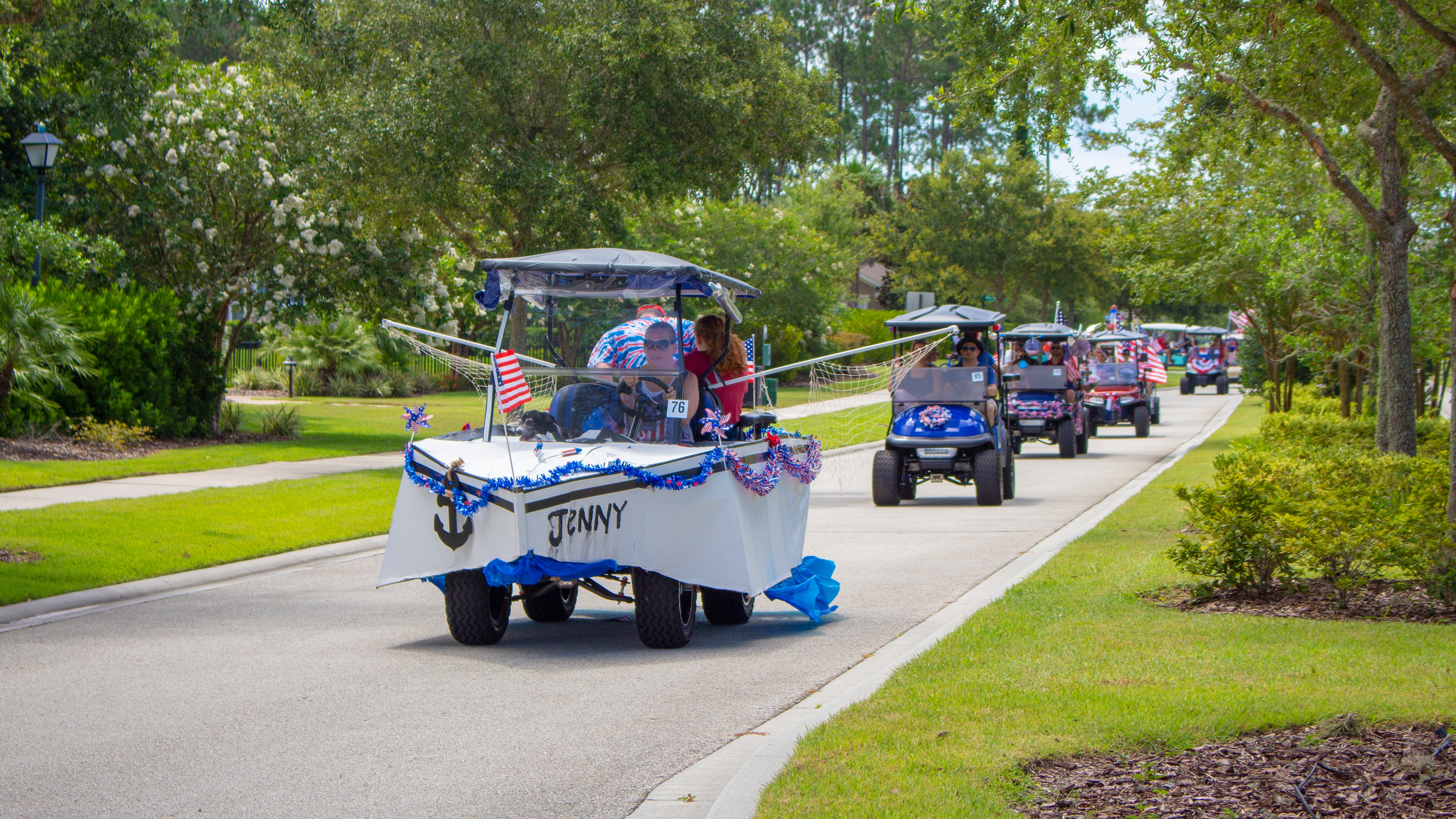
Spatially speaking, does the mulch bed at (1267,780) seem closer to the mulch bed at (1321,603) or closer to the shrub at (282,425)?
the mulch bed at (1321,603)

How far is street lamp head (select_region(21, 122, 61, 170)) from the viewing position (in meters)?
18.2

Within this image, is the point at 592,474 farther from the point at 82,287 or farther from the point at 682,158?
the point at 82,287

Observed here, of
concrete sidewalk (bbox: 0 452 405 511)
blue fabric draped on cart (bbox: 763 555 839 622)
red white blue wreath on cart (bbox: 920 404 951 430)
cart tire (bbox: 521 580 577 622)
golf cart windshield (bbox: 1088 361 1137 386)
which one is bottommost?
cart tire (bbox: 521 580 577 622)

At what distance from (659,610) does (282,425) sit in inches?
688

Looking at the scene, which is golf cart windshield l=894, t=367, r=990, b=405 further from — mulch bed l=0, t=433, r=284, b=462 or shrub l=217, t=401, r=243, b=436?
shrub l=217, t=401, r=243, b=436

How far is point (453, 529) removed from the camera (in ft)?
25.9

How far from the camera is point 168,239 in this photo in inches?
907

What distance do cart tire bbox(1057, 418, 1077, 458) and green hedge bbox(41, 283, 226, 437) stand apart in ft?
46.6

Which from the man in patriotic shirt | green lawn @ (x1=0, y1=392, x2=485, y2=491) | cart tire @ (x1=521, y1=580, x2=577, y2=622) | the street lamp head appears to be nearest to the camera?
the man in patriotic shirt

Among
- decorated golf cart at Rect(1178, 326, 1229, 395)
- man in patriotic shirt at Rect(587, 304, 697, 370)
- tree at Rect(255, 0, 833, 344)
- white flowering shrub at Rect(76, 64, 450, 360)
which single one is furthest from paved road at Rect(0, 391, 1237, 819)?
decorated golf cart at Rect(1178, 326, 1229, 395)

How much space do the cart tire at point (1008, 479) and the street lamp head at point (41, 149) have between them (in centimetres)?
1317

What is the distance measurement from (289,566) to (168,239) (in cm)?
1309

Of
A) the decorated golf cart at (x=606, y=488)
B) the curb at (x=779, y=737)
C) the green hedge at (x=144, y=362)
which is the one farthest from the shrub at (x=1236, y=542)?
the green hedge at (x=144, y=362)

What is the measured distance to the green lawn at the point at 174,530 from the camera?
34.8 ft
